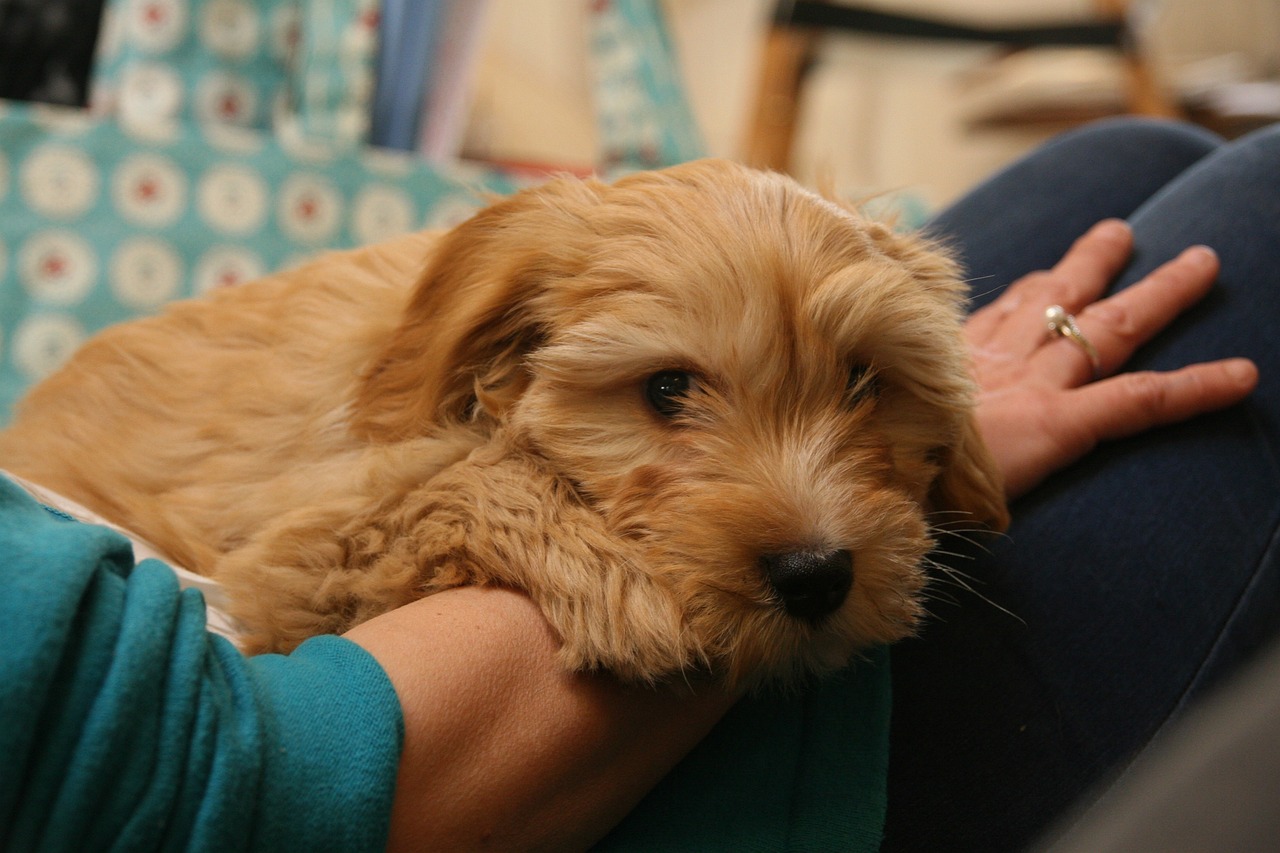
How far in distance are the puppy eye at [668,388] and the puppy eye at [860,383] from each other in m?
0.20

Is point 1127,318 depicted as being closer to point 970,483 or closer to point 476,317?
point 970,483

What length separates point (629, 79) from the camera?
9.86ft

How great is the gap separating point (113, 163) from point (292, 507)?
1.59 m

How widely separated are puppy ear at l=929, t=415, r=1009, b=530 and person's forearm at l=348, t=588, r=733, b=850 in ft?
1.32

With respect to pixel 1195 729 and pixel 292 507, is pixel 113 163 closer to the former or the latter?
pixel 292 507

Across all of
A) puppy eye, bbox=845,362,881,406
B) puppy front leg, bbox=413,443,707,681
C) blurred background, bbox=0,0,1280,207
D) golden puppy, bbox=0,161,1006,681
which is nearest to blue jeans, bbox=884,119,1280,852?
golden puppy, bbox=0,161,1006,681

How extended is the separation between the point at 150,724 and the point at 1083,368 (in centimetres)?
129

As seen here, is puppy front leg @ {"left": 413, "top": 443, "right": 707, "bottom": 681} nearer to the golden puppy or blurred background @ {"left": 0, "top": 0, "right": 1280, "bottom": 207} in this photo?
the golden puppy

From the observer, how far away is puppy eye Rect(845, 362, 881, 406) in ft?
3.51

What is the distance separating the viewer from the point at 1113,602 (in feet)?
3.91

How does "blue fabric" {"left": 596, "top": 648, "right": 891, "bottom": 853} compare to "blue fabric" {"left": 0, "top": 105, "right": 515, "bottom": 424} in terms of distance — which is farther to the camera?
"blue fabric" {"left": 0, "top": 105, "right": 515, "bottom": 424}

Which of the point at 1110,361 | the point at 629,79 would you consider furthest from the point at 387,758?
the point at 629,79

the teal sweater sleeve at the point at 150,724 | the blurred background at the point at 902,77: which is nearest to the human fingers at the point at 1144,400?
the teal sweater sleeve at the point at 150,724

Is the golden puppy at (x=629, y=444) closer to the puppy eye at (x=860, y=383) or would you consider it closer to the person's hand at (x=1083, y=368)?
the puppy eye at (x=860, y=383)
